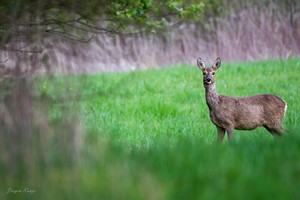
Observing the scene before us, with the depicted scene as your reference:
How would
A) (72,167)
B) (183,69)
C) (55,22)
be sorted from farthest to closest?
(183,69)
(55,22)
(72,167)

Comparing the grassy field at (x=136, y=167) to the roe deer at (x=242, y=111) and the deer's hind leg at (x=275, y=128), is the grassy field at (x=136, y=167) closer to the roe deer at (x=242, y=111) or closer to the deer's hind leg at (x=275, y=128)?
the roe deer at (x=242, y=111)

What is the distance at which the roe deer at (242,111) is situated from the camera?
923 cm

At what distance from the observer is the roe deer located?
30.3 ft

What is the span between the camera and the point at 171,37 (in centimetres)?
2062

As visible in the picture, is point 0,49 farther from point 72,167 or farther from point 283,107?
point 283,107

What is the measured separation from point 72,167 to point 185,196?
1015 mm

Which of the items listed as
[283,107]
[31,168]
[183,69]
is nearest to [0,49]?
[31,168]

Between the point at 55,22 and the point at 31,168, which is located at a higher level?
the point at 55,22
